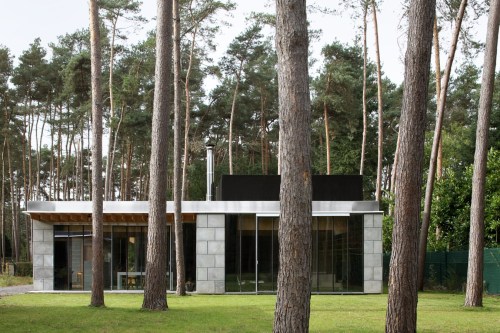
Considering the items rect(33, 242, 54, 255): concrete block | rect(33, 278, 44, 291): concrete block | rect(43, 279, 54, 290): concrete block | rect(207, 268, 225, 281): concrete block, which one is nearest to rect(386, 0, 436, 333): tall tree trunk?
rect(207, 268, 225, 281): concrete block

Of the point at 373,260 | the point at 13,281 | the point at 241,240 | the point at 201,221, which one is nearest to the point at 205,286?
the point at 241,240

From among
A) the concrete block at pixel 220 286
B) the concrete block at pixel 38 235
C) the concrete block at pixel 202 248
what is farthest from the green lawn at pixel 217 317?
the concrete block at pixel 38 235

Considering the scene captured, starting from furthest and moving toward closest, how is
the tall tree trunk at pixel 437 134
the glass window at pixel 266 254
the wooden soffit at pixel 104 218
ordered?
the glass window at pixel 266 254 → the wooden soffit at pixel 104 218 → the tall tree trunk at pixel 437 134

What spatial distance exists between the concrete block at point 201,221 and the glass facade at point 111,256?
32.6 inches

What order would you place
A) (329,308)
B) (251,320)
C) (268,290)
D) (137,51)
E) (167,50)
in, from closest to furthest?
(251,320) < (167,50) < (329,308) < (268,290) < (137,51)

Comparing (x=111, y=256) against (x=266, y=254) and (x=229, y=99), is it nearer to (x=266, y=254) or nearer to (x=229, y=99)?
(x=266, y=254)

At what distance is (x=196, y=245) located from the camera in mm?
26078

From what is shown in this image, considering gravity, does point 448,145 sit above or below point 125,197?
above

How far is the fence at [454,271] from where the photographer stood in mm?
25031

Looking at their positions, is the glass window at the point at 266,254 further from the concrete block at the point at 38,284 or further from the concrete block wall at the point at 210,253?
the concrete block at the point at 38,284

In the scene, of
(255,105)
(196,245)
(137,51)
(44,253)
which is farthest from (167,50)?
(255,105)

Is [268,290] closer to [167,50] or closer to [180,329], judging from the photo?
[167,50]

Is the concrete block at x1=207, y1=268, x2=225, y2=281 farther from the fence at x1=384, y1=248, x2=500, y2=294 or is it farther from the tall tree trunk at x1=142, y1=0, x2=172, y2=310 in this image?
the tall tree trunk at x1=142, y1=0, x2=172, y2=310

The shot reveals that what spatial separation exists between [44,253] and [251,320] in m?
13.4
